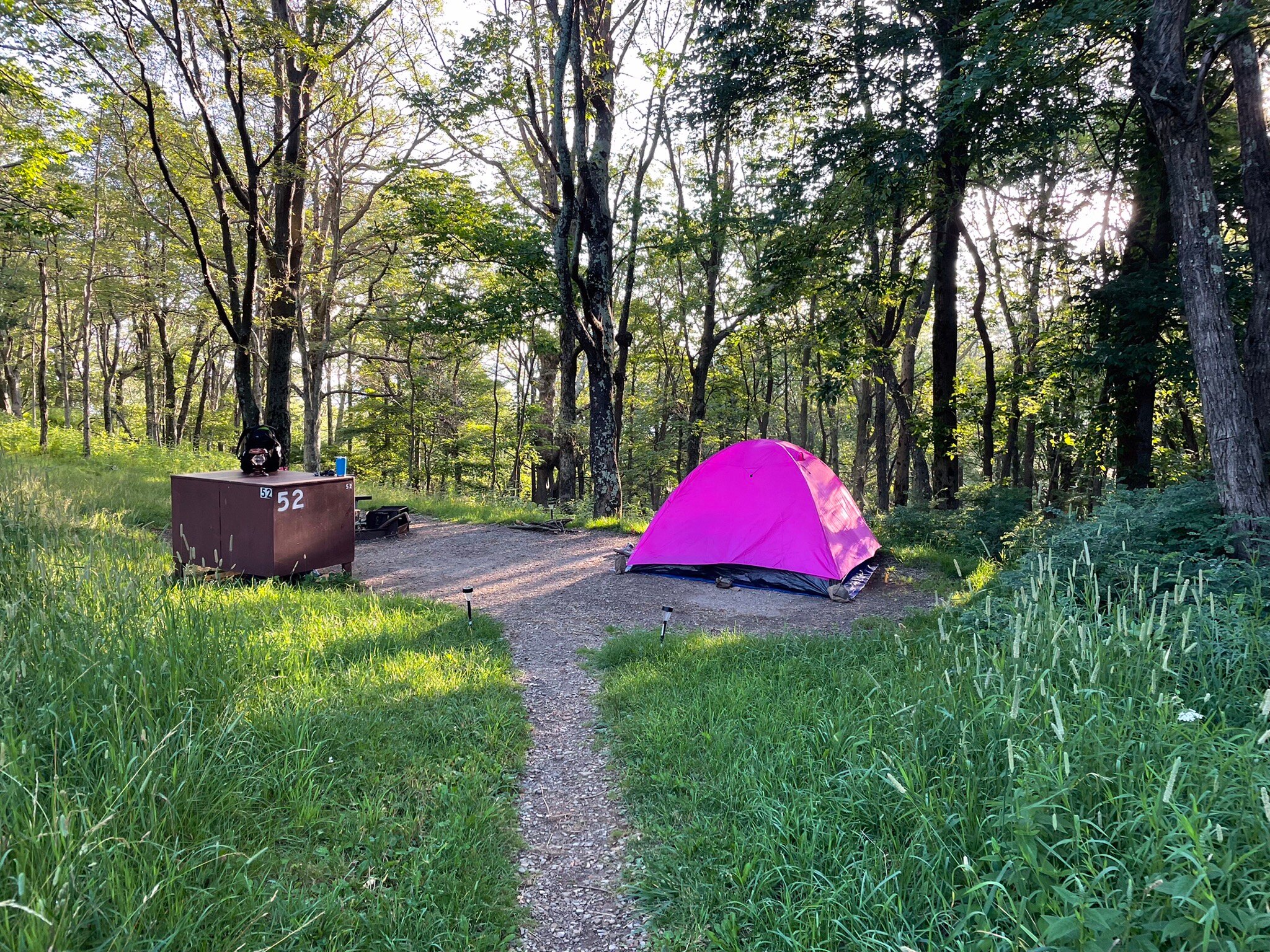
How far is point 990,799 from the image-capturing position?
2.33 metres

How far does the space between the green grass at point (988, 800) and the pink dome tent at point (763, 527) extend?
339 centimetres

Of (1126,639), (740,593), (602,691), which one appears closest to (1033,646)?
(1126,639)

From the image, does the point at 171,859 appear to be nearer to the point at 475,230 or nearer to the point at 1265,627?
the point at 1265,627

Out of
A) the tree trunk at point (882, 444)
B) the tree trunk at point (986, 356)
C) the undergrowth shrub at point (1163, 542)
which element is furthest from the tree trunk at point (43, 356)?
the tree trunk at point (986, 356)

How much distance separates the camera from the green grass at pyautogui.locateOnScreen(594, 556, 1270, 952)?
1758 millimetres

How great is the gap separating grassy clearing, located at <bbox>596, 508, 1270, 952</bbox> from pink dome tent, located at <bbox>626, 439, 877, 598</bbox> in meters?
3.40

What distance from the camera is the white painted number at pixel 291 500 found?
21.1 feet

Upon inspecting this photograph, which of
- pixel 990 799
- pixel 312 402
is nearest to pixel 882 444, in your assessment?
pixel 312 402

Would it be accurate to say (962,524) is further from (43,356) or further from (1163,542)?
(43,356)

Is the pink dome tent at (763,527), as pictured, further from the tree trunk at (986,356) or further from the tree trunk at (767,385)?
the tree trunk at (767,385)

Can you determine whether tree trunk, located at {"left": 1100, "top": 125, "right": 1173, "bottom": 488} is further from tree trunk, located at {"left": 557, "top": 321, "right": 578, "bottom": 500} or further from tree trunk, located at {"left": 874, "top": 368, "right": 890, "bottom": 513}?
tree trunk, located at {"left": 557, "top": 321, "right": 578, "bottom": 500}

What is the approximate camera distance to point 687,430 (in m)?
18.3

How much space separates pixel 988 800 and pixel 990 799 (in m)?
0.06

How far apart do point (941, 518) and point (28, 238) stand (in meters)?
22.0
